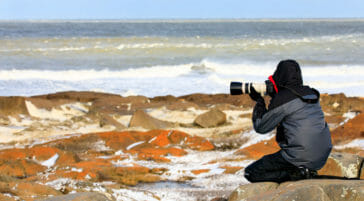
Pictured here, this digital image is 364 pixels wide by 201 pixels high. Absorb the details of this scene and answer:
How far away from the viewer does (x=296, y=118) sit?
3635 mm

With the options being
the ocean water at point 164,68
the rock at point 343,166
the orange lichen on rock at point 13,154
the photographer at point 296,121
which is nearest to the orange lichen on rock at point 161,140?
the orange lichen on rock at point 13,154

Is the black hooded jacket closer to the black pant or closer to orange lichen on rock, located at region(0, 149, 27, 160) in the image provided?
the black pant

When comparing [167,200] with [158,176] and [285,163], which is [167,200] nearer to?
[158,176]

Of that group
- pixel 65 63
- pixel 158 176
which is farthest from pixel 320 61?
pixel 158 176

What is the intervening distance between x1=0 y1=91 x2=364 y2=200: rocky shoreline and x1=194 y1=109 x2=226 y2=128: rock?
2 cm

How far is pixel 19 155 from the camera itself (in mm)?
6520

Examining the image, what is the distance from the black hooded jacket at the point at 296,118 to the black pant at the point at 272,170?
16 centimetres

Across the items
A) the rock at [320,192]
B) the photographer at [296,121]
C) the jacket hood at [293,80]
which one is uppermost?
the jacket hood at [293,80]

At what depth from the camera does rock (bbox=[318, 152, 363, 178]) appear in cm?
451

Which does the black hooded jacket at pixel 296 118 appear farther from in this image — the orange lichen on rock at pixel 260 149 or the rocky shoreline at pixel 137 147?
the orange lichen on rock at pixel 260 149

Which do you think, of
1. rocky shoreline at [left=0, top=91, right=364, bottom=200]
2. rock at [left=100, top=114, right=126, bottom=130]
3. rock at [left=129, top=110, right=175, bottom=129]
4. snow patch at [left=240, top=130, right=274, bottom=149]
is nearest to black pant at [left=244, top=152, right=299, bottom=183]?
rocky shoreline at [left=0, top=91, right=364, bottom=200]

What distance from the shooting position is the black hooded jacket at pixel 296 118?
3621mm

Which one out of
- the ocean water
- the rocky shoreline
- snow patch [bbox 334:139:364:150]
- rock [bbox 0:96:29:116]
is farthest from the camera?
the ocean water

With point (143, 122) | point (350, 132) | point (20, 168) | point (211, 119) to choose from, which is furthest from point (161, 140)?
point (350, 132)
